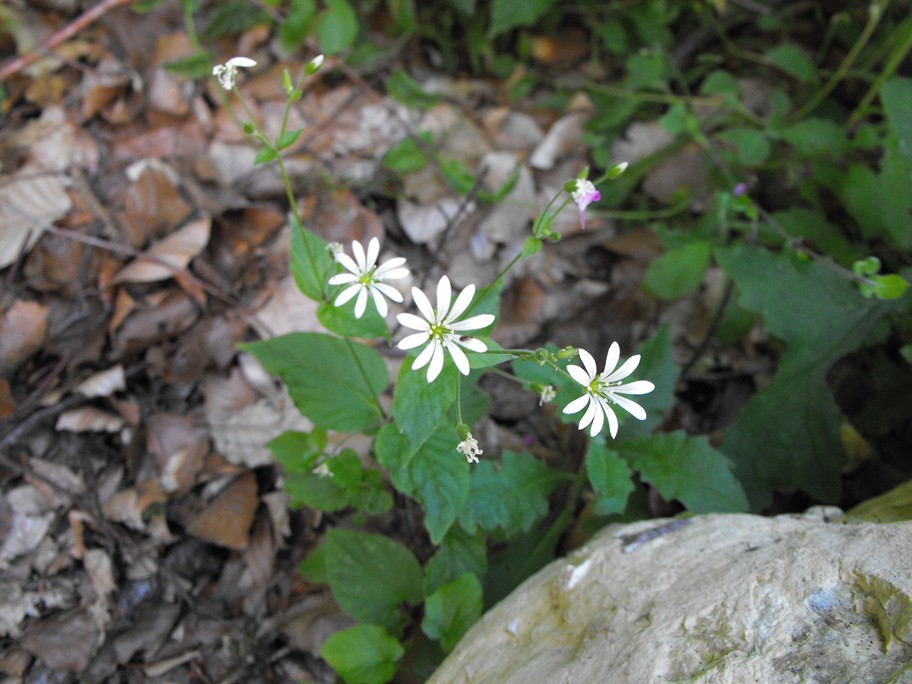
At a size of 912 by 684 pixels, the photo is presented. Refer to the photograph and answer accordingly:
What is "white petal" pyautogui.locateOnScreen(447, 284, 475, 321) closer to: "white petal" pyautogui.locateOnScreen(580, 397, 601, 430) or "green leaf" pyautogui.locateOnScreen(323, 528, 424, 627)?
"white petal" pyautogui.locateOnScreen(580, 397, 601, 430)

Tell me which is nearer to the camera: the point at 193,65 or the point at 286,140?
the point at 286,140

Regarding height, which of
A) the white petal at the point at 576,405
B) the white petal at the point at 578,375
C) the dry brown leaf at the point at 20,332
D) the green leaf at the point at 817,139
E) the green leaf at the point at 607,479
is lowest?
the green leaf at the point at 607,479

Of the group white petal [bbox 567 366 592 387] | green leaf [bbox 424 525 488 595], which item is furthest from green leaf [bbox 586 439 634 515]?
white petal [bbox 567 366 592 387]

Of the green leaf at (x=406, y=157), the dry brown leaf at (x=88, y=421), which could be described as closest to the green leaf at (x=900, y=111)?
the green leaf at (x=406, y=157)

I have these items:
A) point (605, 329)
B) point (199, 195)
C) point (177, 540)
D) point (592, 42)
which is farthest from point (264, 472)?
point (592, 42)

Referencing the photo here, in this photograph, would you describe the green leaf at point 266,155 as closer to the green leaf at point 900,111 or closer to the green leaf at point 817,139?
the green leaf at point 900,111

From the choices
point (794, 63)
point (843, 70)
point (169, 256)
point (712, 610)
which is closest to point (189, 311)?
point (169, 256)

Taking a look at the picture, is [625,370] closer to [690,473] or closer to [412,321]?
[412,321]
